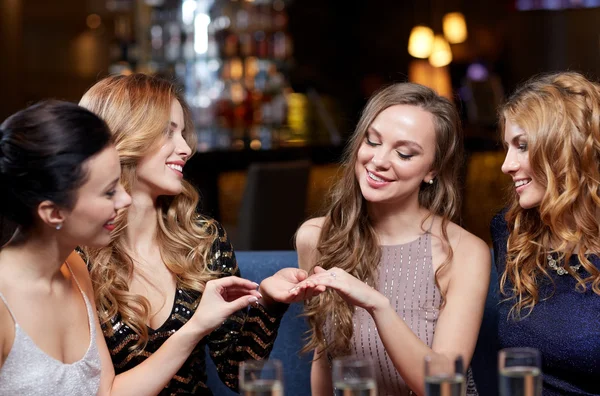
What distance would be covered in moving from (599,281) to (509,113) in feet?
1.54

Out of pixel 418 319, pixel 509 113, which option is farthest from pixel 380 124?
pixel 418 319

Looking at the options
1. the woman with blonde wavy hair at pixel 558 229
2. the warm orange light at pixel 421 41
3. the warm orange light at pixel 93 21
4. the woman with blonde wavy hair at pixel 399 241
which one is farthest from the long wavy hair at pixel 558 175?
the warm orange light at pixel 93 21

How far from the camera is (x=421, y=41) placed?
9.73 meters

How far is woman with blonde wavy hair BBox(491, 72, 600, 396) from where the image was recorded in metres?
2.08

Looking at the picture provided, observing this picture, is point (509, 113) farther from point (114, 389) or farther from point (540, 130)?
point (114, 389)

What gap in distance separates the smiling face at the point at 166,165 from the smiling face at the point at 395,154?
1.55 feet

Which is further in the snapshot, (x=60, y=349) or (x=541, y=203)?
(x=541, y=203)

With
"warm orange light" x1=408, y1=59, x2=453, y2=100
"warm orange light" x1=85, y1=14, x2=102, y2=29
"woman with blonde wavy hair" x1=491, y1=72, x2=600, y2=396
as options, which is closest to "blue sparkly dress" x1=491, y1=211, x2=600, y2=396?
"woman with blonde wavy hair" x1=491, y1=72, x2=600, y2=396

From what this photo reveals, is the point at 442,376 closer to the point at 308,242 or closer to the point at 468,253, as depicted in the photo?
the point at 468,253

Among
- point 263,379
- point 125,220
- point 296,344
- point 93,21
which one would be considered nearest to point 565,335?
point 296,344

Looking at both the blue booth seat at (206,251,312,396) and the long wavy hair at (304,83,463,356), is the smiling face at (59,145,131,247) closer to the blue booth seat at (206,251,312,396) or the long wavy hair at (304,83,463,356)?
the long wavy hair at (304,83,463,356)

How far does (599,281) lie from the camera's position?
6.91 feet

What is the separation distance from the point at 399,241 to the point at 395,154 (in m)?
0.27

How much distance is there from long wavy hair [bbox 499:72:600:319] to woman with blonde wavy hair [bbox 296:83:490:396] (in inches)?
4.3
